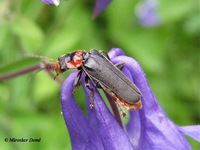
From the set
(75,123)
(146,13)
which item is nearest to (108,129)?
(75,123)

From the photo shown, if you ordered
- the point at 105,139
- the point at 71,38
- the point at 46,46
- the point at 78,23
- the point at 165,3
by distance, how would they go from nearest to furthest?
the point at 105,139 < the point at 46,46 < the point at 71,38 < the point at 78,23 < the point at 165,3

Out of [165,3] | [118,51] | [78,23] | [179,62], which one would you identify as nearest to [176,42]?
[179,62]

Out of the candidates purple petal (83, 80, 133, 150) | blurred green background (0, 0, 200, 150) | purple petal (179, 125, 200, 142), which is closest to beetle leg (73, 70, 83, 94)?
purple petal (83, 80, 133, 150)

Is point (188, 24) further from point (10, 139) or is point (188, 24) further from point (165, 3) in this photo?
point (10, 139)

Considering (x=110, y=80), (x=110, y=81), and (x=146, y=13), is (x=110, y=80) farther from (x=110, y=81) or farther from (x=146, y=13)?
(x=146, y=13)

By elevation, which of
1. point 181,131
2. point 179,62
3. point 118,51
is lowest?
point 181,131

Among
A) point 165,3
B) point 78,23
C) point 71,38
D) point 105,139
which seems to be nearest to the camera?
point 105,139
